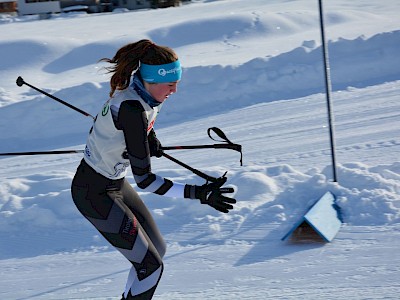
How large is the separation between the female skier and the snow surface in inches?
40.6

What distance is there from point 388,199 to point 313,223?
2.40ft

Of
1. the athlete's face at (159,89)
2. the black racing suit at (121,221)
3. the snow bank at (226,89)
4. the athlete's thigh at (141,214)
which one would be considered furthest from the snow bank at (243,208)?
the snow bank at (226,89)

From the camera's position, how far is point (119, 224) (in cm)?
342

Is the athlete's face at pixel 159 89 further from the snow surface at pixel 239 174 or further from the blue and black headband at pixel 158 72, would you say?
the snow surface at pixel 239 174

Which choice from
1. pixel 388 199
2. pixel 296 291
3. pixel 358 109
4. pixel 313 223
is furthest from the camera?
pixel 358 109

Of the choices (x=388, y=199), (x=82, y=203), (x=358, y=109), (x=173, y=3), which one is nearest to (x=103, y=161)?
(x=82, y=203)

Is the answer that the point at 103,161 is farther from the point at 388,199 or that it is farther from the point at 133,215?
the point at 388,199

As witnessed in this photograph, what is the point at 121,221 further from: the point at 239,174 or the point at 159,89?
the point at 239,174

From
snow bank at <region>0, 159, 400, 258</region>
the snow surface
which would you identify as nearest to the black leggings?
the snow surface

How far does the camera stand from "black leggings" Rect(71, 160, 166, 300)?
11.2ft

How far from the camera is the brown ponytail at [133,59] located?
10.9ft

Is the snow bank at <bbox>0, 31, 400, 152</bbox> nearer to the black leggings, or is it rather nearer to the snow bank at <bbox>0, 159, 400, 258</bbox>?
the snow bank at <bbox>0, 159, 400, 258</bbox>

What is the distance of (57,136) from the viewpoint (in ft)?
32.0

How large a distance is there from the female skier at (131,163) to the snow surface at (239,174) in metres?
1.03
